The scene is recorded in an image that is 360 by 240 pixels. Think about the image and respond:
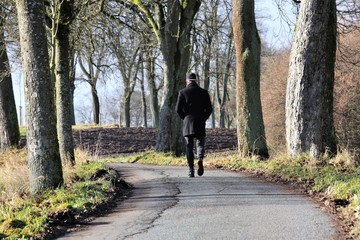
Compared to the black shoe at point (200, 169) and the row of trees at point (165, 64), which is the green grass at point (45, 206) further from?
the black shoe at point (200, 169)

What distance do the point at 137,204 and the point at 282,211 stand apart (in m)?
2.30

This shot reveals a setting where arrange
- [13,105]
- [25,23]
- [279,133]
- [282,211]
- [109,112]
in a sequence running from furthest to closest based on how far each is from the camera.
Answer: [109,112], [279,133], [13,105], [25,23], [282,211]

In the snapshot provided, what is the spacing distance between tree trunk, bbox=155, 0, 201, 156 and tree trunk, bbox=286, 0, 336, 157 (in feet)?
23.8

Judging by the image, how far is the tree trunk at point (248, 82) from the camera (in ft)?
41.5

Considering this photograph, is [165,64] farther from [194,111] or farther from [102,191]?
[102,191]

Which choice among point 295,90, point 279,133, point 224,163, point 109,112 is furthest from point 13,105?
point 109,112

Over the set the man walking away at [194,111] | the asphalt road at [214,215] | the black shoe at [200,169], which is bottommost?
the asphalt road at [214,215]

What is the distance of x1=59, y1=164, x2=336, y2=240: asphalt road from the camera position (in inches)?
209

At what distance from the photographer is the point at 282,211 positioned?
6320 mm

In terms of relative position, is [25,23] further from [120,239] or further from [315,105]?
[315,105]

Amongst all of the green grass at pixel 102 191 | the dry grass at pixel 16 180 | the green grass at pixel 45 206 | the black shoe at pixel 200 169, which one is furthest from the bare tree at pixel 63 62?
the black shoe at pixel 200 169

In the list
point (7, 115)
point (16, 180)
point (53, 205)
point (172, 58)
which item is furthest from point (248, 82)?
point (7, 115)

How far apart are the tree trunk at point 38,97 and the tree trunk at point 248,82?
6013 millimetres

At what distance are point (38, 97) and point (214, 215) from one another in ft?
13.5
